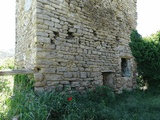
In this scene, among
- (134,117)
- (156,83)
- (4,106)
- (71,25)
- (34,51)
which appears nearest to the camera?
(4,106)

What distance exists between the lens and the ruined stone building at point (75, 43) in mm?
4238

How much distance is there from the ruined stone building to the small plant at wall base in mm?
500

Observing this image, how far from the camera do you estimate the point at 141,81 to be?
7957mm

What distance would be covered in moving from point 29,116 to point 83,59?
2.58 m

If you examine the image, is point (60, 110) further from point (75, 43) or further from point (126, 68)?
point (126, 68)

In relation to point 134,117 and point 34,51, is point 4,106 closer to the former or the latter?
point 34,51

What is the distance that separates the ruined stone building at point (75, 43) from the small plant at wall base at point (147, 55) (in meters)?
0.50

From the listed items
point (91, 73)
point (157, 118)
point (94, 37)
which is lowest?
point (157, 118)

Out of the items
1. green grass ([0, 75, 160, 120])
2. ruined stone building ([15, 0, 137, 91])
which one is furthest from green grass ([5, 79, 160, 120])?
ruined stone building ([15, 0, 137, 91])

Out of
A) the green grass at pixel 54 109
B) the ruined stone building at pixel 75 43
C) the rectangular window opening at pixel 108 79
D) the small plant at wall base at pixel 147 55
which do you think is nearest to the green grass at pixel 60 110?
the green grass at pixel 54 109

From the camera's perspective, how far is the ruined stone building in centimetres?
424

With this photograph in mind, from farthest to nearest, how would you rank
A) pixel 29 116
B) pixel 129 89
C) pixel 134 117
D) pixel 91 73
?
1. pixel 129 89
2. pixel 91 73
3. pixel 134 117
4. pixel 29 116

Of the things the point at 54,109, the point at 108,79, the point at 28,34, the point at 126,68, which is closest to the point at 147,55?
the point at 126,68

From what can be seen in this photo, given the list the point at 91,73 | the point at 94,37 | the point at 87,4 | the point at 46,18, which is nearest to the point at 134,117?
the point at 91,73
